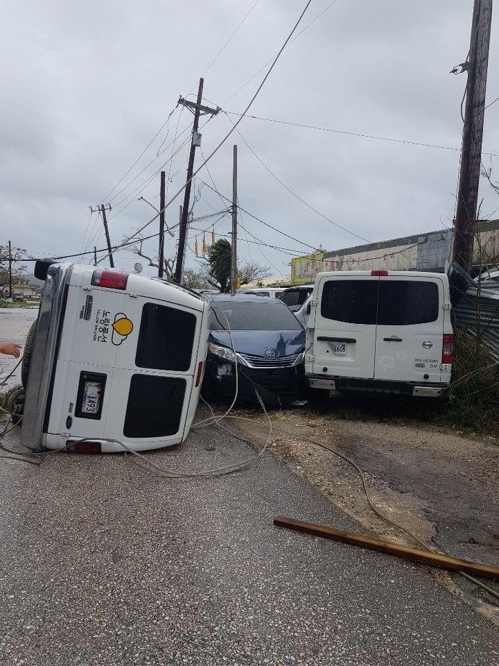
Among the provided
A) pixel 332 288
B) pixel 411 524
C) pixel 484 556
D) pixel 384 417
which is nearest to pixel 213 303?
pixel 332 288

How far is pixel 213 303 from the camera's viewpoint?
938cm

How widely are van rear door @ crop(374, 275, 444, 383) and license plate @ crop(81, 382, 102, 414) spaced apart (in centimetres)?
381

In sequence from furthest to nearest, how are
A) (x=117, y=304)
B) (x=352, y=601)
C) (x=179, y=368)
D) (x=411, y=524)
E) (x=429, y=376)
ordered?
(x=429, y=376) → (x=179, y=368) → (x=117, y=304) → (x=411, y=524) → (x=352, y=601)

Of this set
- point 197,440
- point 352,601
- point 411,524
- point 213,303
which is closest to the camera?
point 352,601

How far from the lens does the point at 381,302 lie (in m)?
7.43

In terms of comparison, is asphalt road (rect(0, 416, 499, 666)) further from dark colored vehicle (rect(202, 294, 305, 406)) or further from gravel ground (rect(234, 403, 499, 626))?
dark colored vehicle (rect(202, 294, 305, 406))

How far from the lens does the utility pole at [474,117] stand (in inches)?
336

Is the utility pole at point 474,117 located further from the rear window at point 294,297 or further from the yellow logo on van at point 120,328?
the rear window at point 294,297

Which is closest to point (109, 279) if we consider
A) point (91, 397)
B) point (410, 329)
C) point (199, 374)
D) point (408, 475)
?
point (91, 397)

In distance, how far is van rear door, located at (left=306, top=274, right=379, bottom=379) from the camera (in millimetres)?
7410

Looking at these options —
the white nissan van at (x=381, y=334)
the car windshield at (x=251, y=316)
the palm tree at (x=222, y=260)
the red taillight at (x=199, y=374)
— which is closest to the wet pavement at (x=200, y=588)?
the red taillight at (x=199, y=374)

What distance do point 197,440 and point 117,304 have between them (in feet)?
6.52

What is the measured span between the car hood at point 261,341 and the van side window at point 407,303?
153cm

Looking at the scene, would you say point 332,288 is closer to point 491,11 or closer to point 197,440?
point 197,440
